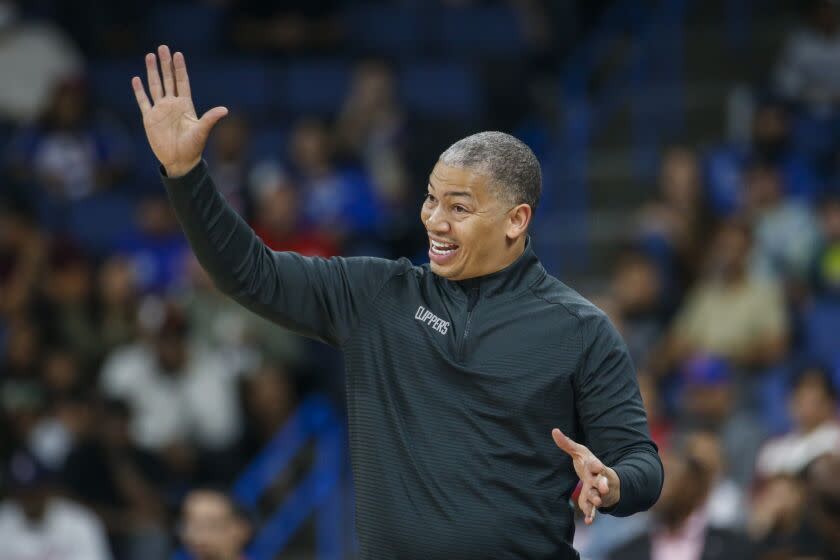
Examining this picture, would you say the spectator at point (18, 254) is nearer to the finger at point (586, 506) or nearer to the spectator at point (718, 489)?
the spectator at point (718, 489)

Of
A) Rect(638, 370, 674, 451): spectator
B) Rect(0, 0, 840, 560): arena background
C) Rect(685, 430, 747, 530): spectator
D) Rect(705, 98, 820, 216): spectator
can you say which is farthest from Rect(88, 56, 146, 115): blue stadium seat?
Rect(685, 430, 747, 530): spectator

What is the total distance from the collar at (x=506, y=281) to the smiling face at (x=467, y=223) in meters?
A: 0.03

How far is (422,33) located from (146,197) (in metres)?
2.98

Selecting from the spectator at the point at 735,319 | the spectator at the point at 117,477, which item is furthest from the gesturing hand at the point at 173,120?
the spectator at the point at 735,319

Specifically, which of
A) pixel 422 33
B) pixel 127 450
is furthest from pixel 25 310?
pixel 422 33

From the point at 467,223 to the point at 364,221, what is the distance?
21.4 feet

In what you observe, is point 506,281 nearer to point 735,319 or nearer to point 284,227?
point 735,319

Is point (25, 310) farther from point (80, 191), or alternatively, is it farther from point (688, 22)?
point (688, 22)

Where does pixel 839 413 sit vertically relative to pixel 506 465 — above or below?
below

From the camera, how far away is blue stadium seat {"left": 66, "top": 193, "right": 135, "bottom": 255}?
10.3 metres

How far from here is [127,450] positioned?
323 inches

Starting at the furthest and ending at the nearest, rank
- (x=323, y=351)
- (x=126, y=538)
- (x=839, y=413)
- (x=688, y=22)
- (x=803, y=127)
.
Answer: (x=688, y=22), (x=803, y=127), (x=323, y=351), (x=126, y=538), (x=839, y=413)

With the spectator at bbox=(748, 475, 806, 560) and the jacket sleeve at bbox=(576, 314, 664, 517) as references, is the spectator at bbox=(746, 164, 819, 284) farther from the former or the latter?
the jacket sleeve at bbox=(576, 314, 664, 517)

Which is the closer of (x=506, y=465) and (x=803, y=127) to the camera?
(x=506, y=465)
